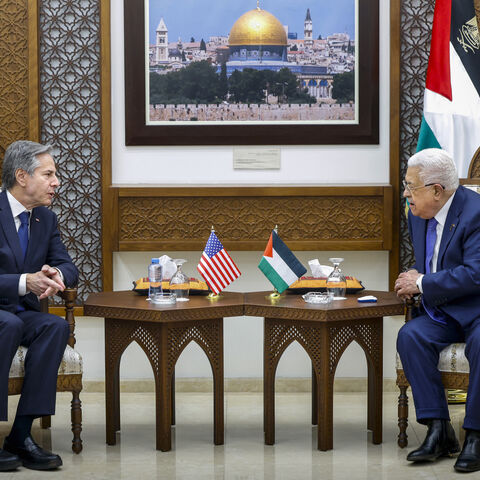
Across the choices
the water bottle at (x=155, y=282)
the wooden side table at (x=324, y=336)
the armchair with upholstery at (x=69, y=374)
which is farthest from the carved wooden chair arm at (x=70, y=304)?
the wooden side table at (x=324, y=336)

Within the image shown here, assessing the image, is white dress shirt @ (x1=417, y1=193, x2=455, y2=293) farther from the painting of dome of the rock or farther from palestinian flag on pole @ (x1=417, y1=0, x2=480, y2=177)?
the painting of dome of the rock

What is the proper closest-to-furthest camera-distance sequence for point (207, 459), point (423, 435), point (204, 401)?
point (207, 459)
point (423, 435)
point (204, 401)

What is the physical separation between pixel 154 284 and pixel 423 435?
1.58 m

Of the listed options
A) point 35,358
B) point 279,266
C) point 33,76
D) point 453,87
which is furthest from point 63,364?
point 453,87

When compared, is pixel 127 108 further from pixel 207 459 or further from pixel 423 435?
pixel 423 435

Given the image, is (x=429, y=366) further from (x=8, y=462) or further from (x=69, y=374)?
(x=8, y=462)

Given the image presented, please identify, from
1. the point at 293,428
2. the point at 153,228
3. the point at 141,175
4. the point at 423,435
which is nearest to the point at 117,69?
the point at 141,175

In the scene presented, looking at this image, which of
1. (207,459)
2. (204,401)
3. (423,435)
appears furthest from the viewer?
(204,401)

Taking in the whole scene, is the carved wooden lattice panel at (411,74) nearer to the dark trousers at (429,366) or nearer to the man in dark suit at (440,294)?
the man in dark suit at (440,294)

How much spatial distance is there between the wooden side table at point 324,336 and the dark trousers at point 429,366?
0.80 ft

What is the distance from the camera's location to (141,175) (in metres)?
5.17

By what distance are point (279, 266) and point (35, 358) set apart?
1294mm

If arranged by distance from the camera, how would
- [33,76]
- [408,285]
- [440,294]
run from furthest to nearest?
[33,76], [408,285], [440,294]

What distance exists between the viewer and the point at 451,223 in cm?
386
